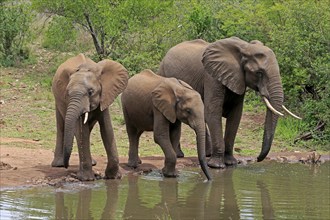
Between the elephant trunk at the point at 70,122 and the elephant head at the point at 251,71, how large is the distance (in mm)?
3296

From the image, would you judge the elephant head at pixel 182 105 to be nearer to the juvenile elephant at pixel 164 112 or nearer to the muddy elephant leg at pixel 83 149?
the juvenile elephant at pixel 164 112

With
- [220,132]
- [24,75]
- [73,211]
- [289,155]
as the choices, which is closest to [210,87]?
[220,132]

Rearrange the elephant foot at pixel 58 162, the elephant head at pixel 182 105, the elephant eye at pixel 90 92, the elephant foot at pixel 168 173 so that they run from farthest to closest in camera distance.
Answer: the elephant foot at pixel 168 173 < the elephant foot at pixel 58 162 < the elephant head at pixel 182 105 < the elephant eye at pixel 90 92

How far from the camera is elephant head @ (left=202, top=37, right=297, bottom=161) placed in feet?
41.9

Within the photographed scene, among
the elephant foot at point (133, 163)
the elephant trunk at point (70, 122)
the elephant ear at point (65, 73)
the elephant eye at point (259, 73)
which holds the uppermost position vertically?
the elephant eye at point (259, 73)

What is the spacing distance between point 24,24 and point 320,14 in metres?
7.83

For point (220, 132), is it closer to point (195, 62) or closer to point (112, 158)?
point (195, 62)

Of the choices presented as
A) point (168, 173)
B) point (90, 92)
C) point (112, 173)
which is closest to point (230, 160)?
point (168, 173)

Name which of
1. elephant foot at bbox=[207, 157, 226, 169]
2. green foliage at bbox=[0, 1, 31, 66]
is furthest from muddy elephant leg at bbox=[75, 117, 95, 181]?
green foliage at bbox=[0, 1, 31, 66]

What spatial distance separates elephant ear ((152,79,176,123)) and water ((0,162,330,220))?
893 millimetres

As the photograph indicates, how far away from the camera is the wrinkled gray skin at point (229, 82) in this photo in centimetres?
1282

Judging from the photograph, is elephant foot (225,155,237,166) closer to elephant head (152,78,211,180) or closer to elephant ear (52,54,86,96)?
elephant head (152,78,211,180)

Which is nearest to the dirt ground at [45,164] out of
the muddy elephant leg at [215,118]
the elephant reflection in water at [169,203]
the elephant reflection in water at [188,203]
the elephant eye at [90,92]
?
the muddy elephant leg at [215,118]

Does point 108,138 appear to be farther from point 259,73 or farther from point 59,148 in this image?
point 259,73
